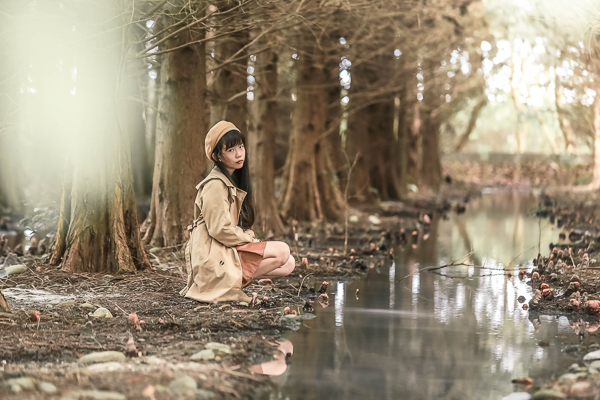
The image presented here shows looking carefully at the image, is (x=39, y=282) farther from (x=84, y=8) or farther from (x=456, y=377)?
(x=456, y=377)

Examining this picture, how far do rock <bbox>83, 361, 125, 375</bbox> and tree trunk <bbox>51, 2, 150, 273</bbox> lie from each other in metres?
4.15

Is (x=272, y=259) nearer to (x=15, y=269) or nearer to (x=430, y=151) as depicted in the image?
(x=15, y=269)

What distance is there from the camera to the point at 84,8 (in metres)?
9.50

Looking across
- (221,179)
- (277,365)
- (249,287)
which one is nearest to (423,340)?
(277,365)

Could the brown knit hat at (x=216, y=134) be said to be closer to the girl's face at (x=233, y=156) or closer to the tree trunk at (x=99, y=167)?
the girl's face at (x=233, y=156)

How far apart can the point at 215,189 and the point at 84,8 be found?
123 inches

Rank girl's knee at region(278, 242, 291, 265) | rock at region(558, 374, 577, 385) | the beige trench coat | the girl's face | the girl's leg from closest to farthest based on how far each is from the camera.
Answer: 1. rock at region(558, 374, 577, 385)
2. the beige trench coat
3. the girl's face
4. the girl's leg
5. girl's knee at region(278, 242, 291, 265)

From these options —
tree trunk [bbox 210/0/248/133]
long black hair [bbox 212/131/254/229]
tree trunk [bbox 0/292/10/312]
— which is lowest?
tree trunk [bbox 0/292/10/312]

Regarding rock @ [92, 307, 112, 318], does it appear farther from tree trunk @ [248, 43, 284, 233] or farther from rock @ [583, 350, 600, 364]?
tree trunk @ [248, 43, 284, 233]

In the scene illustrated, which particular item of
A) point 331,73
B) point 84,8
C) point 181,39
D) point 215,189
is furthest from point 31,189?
point 215,189

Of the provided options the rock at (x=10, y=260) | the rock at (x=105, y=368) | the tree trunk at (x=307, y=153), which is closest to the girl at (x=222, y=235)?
the rock at (x=105, y=368)

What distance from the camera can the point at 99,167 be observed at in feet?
31.6

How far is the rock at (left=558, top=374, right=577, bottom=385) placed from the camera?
214 inches

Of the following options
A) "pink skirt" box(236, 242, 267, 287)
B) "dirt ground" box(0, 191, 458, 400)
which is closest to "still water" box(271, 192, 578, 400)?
"dirt ground" box(0, 191, 458, 400)
